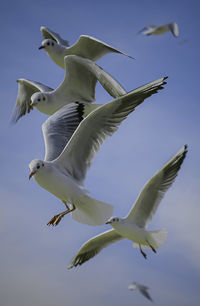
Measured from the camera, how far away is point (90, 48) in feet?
30.5

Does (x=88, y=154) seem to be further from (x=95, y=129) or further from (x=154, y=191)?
(x=154, y=191)

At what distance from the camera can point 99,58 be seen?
9.34m

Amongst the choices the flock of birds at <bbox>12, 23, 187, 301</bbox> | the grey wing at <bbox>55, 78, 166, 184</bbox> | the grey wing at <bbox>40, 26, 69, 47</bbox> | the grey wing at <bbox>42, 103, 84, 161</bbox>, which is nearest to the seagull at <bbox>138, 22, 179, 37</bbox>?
the flock of birds at <bbox>12, 23, 187, 301</bbox>

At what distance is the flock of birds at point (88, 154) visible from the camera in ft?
19.1

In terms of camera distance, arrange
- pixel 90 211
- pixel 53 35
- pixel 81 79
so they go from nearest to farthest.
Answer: pixel 90 211
pixel 81 79
pixel 53 35

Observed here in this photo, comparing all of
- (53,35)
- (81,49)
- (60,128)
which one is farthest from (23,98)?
(60,128)

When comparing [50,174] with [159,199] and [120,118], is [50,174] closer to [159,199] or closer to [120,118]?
[120,118]

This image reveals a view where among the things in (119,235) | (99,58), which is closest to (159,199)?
(119,235)

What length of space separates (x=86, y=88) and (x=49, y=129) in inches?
84.3

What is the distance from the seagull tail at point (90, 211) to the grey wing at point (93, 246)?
1405 mm

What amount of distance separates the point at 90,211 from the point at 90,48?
4.03 m

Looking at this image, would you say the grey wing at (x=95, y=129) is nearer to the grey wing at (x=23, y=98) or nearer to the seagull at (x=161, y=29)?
the seagull at (x=161, y=29)

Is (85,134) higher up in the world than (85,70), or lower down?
lower down

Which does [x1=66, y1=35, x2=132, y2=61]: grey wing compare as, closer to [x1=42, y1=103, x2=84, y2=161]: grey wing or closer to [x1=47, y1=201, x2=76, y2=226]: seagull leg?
[x1=42, y1=103, x2=84, y2=161]: grey wing
